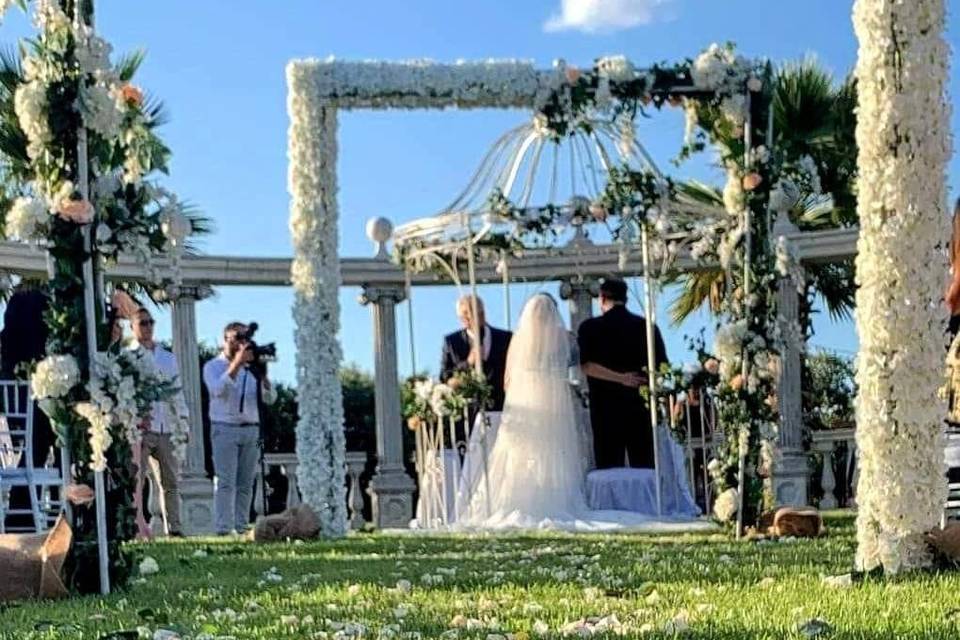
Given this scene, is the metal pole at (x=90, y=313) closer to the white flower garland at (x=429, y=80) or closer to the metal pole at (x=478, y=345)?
the white flower garland at (x=429, y=80)

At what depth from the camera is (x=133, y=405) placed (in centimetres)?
522

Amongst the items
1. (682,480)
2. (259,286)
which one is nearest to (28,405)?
(682,480)

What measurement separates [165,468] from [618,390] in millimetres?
3945

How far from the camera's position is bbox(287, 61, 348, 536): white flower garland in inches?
360

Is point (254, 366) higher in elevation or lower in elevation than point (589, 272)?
lower

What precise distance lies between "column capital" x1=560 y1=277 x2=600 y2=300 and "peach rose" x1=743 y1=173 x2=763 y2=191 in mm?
5796

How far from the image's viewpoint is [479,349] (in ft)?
37.0

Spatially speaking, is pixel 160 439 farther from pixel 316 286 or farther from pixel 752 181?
pixel 752 181

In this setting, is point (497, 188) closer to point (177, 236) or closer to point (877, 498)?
point (177, 236)

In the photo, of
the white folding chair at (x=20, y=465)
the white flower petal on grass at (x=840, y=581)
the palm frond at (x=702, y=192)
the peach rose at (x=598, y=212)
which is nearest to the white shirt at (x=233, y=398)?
the white folding chair at (x=20, y=465)

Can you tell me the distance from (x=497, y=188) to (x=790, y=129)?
3.82 m

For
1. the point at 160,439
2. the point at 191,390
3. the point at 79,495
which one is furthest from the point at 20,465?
the point at 191,390

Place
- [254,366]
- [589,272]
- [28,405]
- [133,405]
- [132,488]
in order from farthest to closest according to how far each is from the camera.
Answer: [589,272]
[254,366]
[28,405]
[132,488]
[133,405]

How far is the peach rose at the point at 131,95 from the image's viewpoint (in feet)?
18.2
